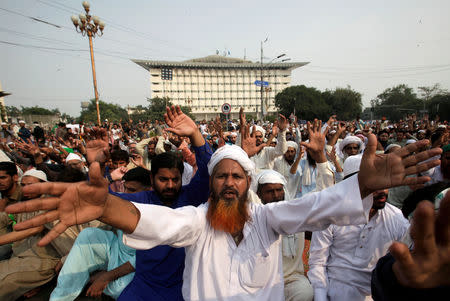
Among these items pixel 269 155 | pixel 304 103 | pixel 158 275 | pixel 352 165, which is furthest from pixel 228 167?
pixel 304 103

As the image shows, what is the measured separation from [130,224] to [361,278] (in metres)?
2.09

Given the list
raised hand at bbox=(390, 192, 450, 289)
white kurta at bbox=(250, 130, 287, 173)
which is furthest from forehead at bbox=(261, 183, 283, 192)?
raised hand at bbox=(390, 192, 450, 289)

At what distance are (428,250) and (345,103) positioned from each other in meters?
68.9

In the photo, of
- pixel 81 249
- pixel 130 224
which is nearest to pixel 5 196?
pixel 81 249

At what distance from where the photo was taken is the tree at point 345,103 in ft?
201

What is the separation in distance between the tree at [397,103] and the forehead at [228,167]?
72.1 m

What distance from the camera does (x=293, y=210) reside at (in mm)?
1535

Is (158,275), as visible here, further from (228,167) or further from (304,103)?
(304,103)

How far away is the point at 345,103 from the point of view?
62188 mm

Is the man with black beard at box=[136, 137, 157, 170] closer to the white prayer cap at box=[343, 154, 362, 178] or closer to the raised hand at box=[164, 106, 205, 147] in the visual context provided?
the raised hand at box=[164, 106, 205, 147]

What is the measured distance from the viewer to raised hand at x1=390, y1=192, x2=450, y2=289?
2.88 ft

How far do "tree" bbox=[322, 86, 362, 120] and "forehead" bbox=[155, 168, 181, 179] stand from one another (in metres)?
66.1

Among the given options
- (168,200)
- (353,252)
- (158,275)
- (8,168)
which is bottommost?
(158,275)

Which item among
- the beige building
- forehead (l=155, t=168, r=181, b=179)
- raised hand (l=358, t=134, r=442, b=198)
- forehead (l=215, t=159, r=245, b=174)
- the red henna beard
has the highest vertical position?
the beige building
